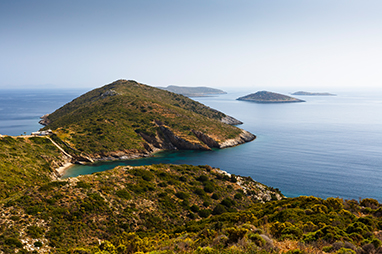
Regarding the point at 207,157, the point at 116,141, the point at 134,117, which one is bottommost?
the point at 207,157

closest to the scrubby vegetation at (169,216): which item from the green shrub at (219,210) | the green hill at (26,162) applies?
the green shrub at (219,210)

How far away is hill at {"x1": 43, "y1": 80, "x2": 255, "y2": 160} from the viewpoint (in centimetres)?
8844

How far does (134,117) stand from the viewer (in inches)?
4505

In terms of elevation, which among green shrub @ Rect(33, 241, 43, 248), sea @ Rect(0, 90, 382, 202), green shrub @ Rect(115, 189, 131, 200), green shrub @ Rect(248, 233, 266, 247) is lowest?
sea @ Rect(0, 90, 382, 202)

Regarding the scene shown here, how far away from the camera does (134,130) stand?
10362cm

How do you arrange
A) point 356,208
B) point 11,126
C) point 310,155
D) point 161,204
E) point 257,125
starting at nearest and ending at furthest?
point 356,208, point 161,204, point 310,155, point 11,126, point 257,125

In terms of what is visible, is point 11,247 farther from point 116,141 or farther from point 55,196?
point 116,141

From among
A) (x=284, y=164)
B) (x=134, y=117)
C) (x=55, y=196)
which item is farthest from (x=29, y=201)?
(x=134, y=117)

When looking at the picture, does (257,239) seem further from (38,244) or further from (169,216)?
(169,216)

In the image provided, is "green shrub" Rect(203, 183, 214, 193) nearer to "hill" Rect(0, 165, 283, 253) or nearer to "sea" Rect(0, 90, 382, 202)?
"hill" Rect(0, 165, 283, 253)

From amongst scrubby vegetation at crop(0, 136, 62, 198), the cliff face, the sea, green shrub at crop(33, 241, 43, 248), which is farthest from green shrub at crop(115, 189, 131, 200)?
the cliff face

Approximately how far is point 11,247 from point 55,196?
34.3 feet

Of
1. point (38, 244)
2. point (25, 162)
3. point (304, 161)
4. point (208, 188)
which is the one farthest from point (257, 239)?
point (304, 161)

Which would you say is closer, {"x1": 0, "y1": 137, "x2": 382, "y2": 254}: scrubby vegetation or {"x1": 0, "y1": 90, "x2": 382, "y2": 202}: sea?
{"x1": 0, "y1": 137, "x2": 382, "y2": 254}: scrubby vegetation
